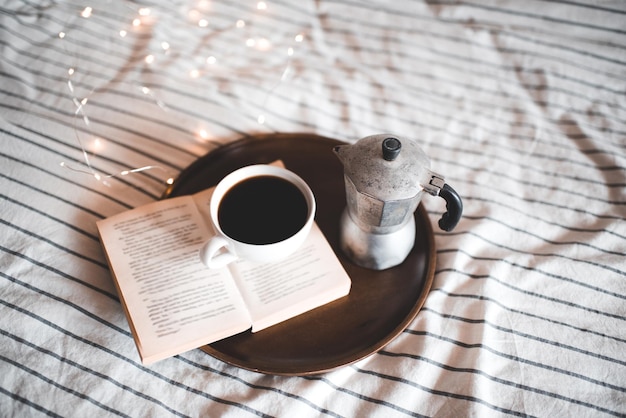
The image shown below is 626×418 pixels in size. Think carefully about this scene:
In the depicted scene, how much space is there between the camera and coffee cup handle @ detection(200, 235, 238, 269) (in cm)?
49

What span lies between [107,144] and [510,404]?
2.22 ft

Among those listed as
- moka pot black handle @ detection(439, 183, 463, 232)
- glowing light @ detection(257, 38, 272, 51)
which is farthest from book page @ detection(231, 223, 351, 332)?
glowing light @ detection(257, 38, 272, 51)

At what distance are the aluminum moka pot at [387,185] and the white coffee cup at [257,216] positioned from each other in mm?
65

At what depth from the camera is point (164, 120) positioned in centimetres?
76

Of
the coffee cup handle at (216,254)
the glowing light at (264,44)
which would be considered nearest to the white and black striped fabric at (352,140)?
the glowing light at (264,44)

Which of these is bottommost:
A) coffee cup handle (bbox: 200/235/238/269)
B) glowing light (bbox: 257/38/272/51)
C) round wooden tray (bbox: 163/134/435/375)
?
round wooden tray (bbox: 163/134/435/375)

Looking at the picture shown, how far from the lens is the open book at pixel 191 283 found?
494mm

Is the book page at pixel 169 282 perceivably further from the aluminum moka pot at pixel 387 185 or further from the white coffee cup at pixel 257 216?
the aluminum moka pot at pixel 387 185

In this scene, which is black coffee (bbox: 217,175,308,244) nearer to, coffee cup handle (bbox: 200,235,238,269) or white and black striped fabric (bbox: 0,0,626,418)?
coffee cup handle (bbox: 200,235,238,269)

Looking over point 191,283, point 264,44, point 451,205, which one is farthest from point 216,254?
point 264,44

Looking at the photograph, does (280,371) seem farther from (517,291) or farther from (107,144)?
(107,144)

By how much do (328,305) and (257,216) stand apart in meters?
0.14

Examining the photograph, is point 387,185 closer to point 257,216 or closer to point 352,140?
point 257,216

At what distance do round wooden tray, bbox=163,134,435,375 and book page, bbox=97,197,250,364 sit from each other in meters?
0.03
